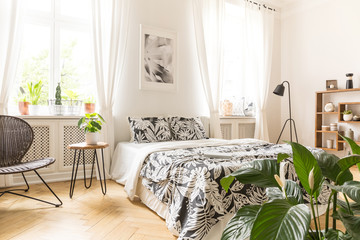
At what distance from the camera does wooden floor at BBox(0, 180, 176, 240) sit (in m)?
1.91

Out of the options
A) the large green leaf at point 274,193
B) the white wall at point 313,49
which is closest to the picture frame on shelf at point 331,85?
the white wall at point 313,49

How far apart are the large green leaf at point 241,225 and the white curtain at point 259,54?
445 centimetres

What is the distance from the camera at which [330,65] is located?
15.6 feet

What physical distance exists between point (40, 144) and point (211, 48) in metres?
3.08

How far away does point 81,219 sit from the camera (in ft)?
7.16

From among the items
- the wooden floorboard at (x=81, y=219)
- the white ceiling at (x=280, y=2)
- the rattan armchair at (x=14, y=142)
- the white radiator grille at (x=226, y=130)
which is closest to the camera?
the wooden floorboard at (x=81, y=219)

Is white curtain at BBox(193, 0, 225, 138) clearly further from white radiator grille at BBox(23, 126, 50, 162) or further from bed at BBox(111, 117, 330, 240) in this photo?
white radiator grille at BBox(23, 126, 50, 162)

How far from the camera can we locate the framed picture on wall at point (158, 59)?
3.95 meters

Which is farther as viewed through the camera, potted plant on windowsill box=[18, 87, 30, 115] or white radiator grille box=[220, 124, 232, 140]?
white radiator grille box=[220, 124, 232, 140]

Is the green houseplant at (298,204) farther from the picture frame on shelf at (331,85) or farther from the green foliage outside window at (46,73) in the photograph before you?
the picture frame on shelf at (331,85)

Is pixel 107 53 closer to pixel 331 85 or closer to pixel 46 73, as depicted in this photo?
pixel 46 73

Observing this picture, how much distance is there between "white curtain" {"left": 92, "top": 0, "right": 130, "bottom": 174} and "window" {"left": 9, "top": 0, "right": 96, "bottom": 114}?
0.64 feet

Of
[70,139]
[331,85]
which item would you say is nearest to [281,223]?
[70,139]

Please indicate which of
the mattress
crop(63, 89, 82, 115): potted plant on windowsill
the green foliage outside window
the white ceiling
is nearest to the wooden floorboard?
the mattress
